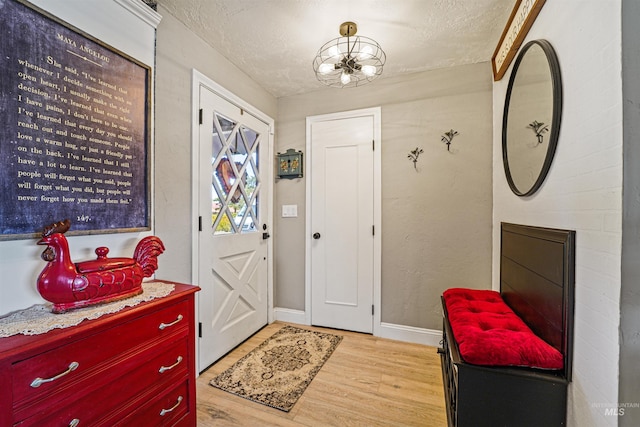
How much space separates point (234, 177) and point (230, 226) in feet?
1.41

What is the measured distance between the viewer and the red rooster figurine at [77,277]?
1046 millimetres

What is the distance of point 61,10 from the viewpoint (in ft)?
4.06

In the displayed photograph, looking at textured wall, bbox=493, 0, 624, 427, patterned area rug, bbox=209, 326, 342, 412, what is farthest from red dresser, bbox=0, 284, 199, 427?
textured wall, bbox=493, 0, 624, 427

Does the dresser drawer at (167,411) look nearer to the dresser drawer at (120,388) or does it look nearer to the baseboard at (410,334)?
the dresser drawer at (120,388)

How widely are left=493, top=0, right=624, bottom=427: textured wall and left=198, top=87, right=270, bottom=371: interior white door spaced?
211 cm

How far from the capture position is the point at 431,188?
2.49m

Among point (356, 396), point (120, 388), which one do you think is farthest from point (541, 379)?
point (120, 388)

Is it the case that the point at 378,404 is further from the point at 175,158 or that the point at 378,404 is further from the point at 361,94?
the point at 361,94

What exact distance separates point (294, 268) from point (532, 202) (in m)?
2.18

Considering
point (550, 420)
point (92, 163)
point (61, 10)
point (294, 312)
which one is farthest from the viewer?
point (294, 312)

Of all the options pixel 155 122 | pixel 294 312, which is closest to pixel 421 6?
pixel 155 122

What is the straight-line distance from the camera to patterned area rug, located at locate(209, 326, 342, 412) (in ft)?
5.86

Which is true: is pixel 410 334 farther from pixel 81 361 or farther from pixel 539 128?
pixel 81 361

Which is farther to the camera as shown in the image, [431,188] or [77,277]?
[431,188]
